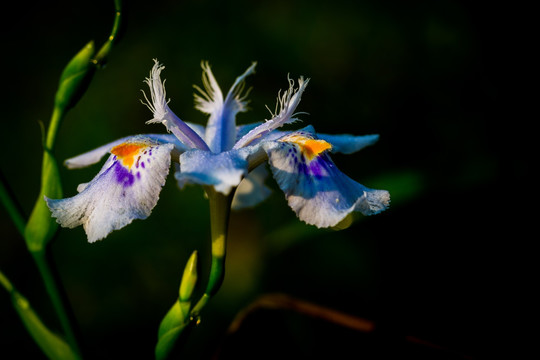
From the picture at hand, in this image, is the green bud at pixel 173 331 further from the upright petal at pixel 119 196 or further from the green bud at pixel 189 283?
the upright petal at pixel 119 196

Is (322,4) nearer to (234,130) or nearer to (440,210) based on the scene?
(440,210)

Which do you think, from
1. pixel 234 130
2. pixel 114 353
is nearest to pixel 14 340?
pixel 114 353

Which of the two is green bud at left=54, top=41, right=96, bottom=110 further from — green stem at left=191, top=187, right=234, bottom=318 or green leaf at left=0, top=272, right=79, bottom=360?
green leaf at left=0, top=272, right=79, bottom=360

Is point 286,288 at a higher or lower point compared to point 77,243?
lower

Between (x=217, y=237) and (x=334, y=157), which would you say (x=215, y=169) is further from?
(x=334, y=157)

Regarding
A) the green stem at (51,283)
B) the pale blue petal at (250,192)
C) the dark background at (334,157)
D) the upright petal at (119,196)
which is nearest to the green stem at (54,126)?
the upright petal at (119,196)

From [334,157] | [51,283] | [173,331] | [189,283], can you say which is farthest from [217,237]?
[334,157]
